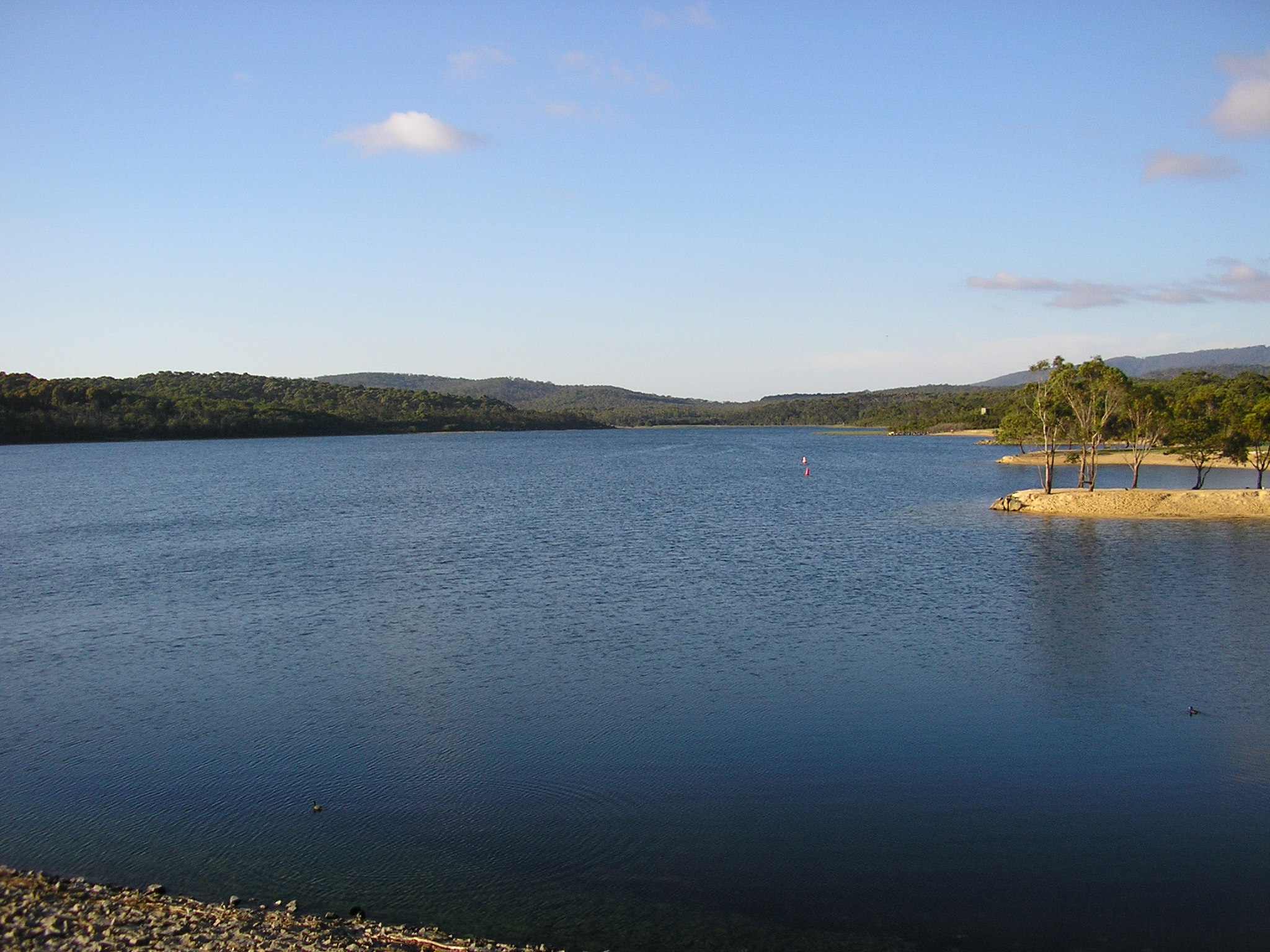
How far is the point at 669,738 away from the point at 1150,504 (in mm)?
40812

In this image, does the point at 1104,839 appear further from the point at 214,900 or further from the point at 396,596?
the point at 396,596

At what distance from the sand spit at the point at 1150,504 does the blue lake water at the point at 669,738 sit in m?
10.7

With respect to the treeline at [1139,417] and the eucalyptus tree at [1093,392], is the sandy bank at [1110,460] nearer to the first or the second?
the treeline at [1139,417]

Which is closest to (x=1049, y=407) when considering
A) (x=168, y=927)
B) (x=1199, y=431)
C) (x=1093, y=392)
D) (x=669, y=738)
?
(x=1093, y=392)

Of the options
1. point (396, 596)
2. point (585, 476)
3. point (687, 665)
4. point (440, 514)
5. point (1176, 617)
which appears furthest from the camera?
point (585, 476)

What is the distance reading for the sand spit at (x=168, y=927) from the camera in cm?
942

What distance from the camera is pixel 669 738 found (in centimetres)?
1636

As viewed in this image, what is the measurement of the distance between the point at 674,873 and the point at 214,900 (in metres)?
5.43

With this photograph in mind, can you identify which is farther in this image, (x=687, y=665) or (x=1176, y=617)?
(x=1176, y=617)

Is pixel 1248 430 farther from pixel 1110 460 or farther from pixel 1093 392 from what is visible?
pixel 1110 460

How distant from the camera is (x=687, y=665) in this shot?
20.8 metres

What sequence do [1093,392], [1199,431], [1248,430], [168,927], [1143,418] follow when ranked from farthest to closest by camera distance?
[1143,418]
[1093,392]
[1199,431]
[1248,430]
[168,927]

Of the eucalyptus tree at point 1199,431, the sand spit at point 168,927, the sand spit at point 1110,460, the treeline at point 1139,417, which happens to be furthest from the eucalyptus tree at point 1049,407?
the sand spit at point 168,927

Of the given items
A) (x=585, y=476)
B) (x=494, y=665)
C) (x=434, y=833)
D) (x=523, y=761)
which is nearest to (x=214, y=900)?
(x=434, y=833)
